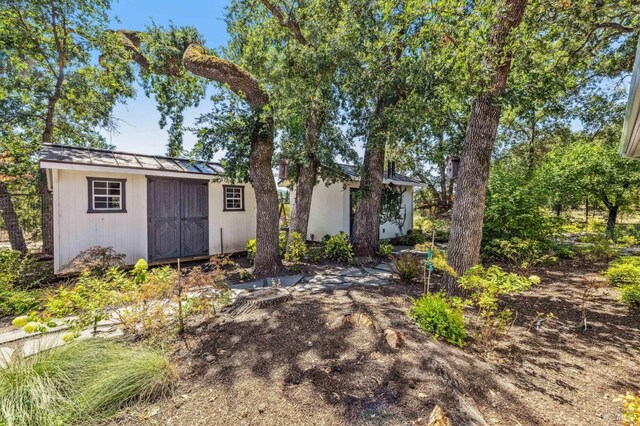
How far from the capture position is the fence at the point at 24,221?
717 cm

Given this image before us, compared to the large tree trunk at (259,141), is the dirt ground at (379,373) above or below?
below

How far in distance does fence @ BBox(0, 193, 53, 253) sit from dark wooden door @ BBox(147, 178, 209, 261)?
2.63 meters

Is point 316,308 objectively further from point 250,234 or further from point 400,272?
point 250,234

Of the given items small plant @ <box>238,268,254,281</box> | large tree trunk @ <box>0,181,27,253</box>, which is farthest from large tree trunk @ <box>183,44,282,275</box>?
large tree trunk @ <box>0,181,27,253</box>

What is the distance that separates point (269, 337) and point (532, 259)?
760 centimetres

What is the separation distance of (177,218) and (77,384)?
598 centimetres

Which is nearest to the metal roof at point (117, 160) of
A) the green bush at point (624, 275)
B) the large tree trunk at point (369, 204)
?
the large tree trunk at point (369, 204)

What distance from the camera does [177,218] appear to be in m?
7.61

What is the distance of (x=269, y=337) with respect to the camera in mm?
3004

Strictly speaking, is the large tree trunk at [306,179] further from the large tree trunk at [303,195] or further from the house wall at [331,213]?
the house wall at [331,213]

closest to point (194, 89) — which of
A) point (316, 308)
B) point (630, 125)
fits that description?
point (316, 308)

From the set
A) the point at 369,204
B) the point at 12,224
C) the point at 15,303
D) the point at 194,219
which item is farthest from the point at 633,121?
the point at 12,224

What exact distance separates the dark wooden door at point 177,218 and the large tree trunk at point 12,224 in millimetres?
3714

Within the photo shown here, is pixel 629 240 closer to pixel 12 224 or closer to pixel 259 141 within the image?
pixel 259 141
